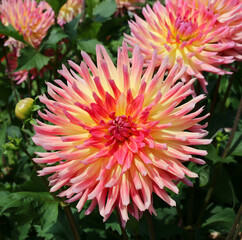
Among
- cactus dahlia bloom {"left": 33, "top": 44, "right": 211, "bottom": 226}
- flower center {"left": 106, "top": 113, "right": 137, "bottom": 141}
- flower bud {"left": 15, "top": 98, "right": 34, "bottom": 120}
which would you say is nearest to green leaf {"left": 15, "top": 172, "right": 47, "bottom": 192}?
flower bud {"left": 15, "top": 98, "right": 34, "bottom": 120}

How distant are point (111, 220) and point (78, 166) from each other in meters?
0.82

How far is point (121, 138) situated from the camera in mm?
1310

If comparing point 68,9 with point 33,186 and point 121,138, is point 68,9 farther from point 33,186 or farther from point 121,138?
point 121,138

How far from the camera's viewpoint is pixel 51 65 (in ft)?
9.11

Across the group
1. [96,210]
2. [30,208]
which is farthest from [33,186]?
[96,210]

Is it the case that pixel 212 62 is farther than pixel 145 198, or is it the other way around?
pixel 212 62

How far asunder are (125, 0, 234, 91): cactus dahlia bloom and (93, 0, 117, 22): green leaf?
1069 mm

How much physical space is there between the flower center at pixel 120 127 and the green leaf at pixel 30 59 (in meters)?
1.28

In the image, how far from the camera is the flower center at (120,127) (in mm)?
1291

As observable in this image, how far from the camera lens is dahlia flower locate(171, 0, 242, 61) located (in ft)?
5.51

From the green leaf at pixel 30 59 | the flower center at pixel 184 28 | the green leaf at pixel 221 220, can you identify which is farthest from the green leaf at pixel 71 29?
the green leaf at pixel 221 220

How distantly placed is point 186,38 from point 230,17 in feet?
0.81

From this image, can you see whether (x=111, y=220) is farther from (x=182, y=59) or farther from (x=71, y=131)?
(x=182, y=59)

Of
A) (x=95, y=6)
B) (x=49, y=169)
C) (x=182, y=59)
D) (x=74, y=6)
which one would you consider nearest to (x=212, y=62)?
(x=182, y=59)
